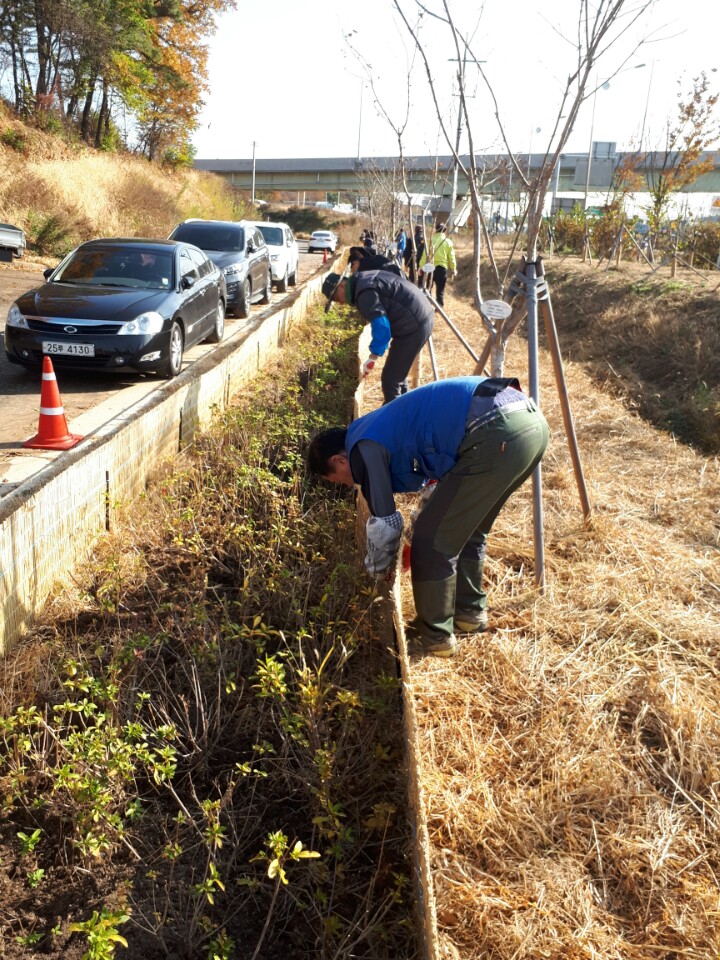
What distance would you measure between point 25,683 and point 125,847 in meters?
0.83

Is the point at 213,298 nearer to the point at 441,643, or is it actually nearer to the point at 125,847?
the point at 441,643

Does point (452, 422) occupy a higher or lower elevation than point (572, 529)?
higher

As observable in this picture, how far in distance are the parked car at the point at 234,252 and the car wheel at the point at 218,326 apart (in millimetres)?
2611

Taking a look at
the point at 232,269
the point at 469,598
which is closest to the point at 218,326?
the point at 232,269

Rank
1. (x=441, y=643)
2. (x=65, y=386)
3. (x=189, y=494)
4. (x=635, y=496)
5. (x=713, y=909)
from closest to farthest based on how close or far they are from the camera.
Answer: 1. (x=713, y=909)
2. (x=441, y=643)
3. (x=189, y=494)
4. (x=635, y=496)
5. (x=65, y=386)

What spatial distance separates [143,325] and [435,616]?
5.39m

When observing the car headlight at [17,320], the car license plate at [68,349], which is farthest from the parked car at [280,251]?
the car license plate at [68,349]

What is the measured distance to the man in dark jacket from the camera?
19.8ft

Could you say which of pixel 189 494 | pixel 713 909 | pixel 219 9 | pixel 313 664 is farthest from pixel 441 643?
pixel 219 9

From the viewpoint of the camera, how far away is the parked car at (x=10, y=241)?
16.1 meters

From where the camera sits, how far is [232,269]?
13297 millimetres

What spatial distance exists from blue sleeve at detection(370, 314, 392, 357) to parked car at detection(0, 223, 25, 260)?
12882mm

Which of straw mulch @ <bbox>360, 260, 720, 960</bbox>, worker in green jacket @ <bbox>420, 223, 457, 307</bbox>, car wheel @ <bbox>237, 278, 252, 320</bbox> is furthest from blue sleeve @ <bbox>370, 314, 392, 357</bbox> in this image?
car wheel @ <bbox>237, 278, 252, 320</bbox>

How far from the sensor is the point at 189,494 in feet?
15.9
